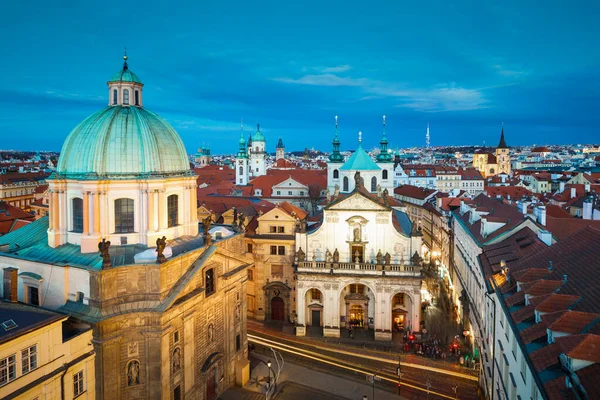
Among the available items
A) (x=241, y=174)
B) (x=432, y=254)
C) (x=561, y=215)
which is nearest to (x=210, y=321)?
(x=561, y=215)

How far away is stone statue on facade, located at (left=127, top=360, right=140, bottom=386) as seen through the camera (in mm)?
29797

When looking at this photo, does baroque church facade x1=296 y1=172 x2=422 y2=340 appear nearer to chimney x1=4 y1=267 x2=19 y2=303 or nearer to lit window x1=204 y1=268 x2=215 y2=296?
lit window x1=204 y1=268 x2=215 y2=296

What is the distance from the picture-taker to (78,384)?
2706 centimetres

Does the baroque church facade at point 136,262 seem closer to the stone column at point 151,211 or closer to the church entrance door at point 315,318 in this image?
the stone column at point 151,211

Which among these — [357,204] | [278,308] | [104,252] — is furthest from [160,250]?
[278,308]

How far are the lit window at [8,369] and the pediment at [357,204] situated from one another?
34.2 meters

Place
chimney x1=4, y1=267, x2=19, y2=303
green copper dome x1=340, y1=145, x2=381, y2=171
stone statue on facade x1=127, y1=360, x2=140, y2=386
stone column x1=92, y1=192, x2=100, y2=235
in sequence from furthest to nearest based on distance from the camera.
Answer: green copper dome x1=340, y1=145, x2=381, y2=171
stone column x1=92, y1=192, x2=100, y2=235
stone statue on facade x1=127, y1=360, x2=140, y2=386
chimney x1=4, y1=267, x2=19, y2=303

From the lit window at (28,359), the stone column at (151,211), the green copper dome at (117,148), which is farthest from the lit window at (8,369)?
the green copper dome at (117,148)

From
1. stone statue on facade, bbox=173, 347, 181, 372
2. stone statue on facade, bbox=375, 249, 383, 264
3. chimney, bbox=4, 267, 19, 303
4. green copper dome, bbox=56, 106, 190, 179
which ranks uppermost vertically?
green copper dome, bbox=56, 106, 190, 179

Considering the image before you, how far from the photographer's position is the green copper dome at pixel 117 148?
34.6m

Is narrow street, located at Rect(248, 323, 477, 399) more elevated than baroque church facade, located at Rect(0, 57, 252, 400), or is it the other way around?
baroque church facade, located at Rect(0, 57, 252, 400)

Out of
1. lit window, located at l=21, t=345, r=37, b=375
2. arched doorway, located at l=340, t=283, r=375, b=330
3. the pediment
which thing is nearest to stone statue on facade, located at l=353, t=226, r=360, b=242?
the pediment

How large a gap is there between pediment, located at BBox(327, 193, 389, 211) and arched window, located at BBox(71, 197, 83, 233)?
83.6ft

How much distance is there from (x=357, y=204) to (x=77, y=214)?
92.3 ft
